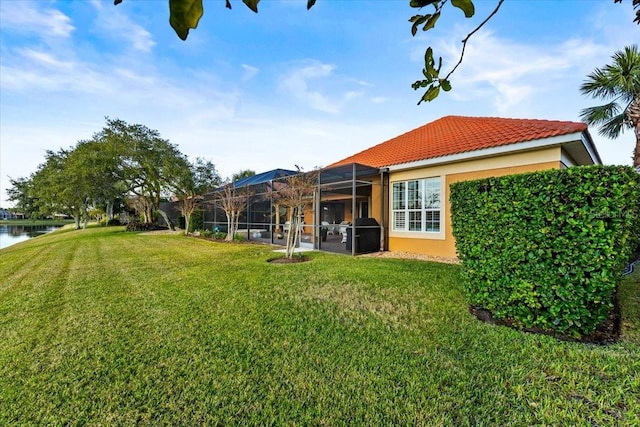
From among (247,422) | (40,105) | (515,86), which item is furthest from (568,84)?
(40,105)

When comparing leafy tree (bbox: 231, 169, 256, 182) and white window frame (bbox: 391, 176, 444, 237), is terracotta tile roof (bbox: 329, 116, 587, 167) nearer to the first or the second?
white window frame (bbox: 391, 176, 444, 237)

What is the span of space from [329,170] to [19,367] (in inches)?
366

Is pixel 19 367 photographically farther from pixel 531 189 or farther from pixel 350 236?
pixel 350 236

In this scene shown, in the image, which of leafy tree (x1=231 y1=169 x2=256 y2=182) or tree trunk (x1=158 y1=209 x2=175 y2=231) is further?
leafy tree (x1=231 y1=169 x2=256 y2=182)

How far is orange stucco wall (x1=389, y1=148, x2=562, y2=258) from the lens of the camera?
7418mm

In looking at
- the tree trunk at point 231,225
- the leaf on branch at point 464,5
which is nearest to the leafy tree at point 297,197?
the tree trunk at point 231,225

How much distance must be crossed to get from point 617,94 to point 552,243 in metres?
11.6

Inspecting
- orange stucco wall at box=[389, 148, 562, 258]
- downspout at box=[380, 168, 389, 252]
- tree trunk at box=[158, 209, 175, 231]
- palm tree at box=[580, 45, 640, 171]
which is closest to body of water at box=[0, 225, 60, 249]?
tree trunk at box=[158, 209, 175, 231]

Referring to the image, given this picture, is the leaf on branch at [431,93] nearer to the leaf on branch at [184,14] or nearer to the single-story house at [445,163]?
the leaf on branch at [184,14]

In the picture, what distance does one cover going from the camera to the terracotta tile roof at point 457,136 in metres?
7.56

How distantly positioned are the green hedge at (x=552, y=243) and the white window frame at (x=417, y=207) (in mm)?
5645

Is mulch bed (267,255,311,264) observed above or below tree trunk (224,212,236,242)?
below

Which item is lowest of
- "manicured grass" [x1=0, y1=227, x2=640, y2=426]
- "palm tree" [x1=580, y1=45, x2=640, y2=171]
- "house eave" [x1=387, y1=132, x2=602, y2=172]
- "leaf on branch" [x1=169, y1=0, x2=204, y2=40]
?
"manicured grass" [x1=0, y1=227, x2=640, y2=426]

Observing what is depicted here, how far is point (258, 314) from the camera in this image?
414cm
